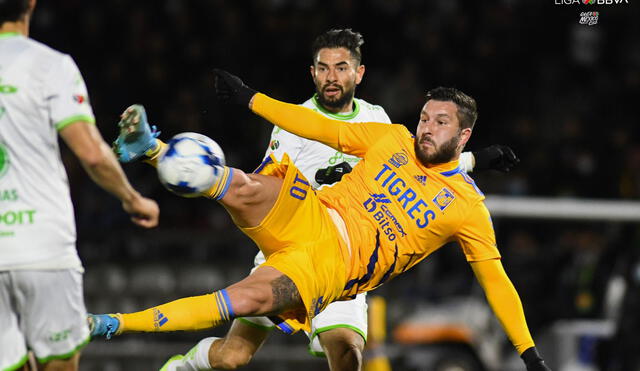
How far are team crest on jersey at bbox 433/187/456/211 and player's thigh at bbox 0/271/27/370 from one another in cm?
246

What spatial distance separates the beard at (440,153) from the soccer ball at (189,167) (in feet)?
4.03

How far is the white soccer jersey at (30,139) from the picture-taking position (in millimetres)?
3996

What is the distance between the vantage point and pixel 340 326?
20.0 ft

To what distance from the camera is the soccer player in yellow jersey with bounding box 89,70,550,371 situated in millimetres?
5355

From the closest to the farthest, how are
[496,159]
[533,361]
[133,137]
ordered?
[133,137] < [533,361] < [496,159]

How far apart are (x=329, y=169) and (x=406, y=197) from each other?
2.15 feet

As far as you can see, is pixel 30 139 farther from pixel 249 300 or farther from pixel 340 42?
pixel 340 42

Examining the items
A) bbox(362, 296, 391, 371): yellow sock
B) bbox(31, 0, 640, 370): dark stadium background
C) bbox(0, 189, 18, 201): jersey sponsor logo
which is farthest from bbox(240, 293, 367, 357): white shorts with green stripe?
bbox(31, 0, 640, 370): dark stadium background

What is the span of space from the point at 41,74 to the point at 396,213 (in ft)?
7.56

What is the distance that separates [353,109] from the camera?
6410 millimetres

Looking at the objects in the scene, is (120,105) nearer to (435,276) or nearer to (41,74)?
(435,276)

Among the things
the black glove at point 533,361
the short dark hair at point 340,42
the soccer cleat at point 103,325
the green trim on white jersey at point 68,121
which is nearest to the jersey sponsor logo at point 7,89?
the green trim on white jersey at point 68,121

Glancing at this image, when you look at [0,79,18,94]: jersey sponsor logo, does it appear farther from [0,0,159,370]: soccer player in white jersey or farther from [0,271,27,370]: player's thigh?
[0,271,27,370]: player's thigh

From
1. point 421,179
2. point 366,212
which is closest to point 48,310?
point 366,212
